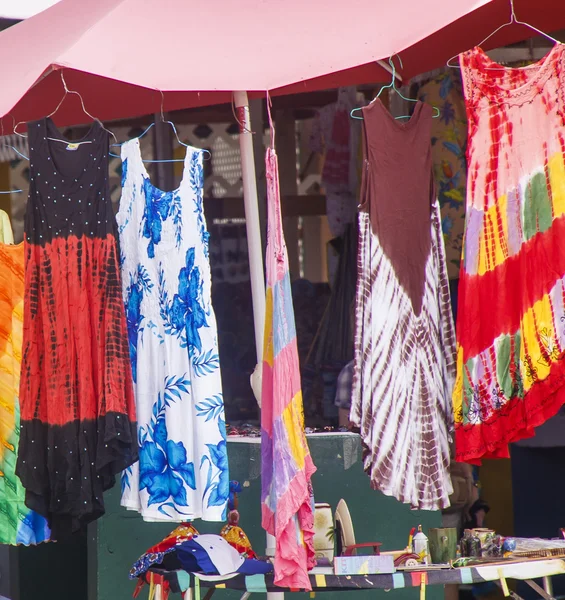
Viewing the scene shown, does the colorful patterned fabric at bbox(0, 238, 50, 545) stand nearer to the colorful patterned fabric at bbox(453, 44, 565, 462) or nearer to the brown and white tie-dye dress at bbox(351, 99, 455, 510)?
the brown and white tie-dye dress at bbox(351, 99, 455, 510)

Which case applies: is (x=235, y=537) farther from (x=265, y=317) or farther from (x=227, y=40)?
(x=227, y=40)

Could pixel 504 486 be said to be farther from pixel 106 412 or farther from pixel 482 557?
pixel 106 412

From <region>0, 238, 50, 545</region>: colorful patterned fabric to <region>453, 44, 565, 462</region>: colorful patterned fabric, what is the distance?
1.49m

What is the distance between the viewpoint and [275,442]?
3.17m

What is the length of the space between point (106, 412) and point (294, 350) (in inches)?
25.1

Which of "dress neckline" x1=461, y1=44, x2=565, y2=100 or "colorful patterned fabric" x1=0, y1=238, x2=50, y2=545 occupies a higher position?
"dress neckline" x1=461, y1=44, x2=565, y2=100

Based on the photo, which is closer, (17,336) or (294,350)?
(294,350)

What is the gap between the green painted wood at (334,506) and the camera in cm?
405

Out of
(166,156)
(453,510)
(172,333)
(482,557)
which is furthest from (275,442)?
Result: (166,156)

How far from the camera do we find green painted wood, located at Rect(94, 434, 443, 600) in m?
4.05

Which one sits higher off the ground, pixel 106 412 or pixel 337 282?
pixel 337 282

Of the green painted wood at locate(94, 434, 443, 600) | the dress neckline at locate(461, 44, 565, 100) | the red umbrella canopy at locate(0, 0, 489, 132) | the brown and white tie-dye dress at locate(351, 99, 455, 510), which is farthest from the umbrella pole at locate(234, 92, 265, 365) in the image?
the dress neckline at locate(461, 44, 565, 100)

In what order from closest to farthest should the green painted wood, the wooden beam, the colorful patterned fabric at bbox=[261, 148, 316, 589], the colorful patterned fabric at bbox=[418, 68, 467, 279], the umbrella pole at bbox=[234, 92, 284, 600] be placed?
1. the colorful patterned fabric at bbox=[261, 148, 316, 589]
2. the umbrella pole at bbox=[234, 92, 284, 600]
3. the green painted wood
4. the colorful patterned fabric at bbox=[418, 68, 467, 279]
5. the wooden beam

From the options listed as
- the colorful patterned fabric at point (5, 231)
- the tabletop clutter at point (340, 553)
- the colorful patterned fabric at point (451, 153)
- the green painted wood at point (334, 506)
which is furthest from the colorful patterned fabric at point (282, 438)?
the colorful patterned fabric at point (451, 153)
